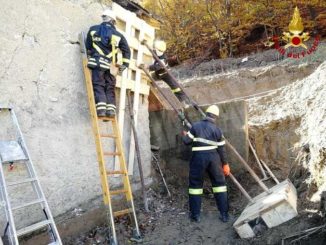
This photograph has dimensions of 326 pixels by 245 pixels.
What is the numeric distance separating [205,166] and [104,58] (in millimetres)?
2505

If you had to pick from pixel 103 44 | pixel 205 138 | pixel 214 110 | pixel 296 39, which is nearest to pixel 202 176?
pixel 205 138

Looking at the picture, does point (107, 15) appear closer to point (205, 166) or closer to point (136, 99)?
point (136, 99)

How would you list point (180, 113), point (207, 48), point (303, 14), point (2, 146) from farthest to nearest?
1. point (207, 48)
2. point (303, 14)
3. point (180, 113)
4. point (2, 146)

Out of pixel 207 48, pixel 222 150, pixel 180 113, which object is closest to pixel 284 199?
pixel 222 150

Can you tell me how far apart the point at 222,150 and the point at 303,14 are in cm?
1127

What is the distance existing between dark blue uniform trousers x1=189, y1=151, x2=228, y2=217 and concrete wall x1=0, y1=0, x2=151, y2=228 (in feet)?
5.32

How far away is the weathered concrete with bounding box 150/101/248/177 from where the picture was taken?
681cm

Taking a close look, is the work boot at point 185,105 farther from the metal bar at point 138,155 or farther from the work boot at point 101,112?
the work boot at point 101,112

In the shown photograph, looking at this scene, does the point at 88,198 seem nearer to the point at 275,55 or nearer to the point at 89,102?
the point at 89,102

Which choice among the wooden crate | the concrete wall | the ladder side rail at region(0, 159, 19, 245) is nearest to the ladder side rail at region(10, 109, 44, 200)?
the concrete wall

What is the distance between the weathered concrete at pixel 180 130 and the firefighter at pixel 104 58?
1.83 metres

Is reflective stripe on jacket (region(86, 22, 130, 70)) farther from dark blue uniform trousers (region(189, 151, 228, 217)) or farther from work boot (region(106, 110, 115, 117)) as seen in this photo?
dark blue uniform trousers (region(189, 151, 228, 217))

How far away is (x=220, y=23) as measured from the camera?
54.2ft

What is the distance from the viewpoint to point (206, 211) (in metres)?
6.45
